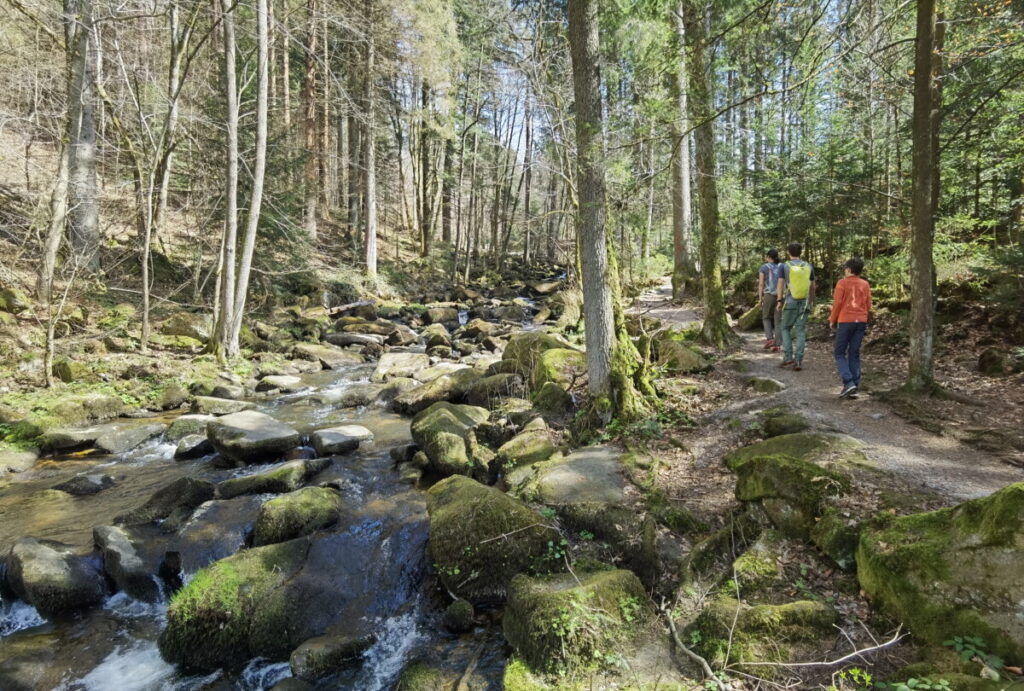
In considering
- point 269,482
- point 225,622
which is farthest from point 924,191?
point 269,482

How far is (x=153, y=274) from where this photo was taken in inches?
623

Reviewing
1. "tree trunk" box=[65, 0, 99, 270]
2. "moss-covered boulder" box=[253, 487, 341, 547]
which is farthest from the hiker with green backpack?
"tree trunk" box=[65, 0, 99, 270]

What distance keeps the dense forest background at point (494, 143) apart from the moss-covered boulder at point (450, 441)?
357 centimetres

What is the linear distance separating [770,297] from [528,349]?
14.8ft

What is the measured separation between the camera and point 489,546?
4980 mm

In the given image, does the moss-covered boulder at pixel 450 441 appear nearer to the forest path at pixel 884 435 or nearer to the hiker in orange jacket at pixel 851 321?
the forest path at pixel 884 435

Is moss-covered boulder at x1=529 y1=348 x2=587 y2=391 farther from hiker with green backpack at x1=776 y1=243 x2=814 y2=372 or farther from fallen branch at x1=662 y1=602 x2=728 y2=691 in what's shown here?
fallen branch at x1=662 y1=602 x2=728 y2=691

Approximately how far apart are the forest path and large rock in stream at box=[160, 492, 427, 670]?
153 inches

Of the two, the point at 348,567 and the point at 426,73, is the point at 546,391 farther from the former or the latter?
the point at 426,73

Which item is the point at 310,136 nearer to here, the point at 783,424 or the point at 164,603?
the point at 164,603

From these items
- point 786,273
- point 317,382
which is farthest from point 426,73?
point 786,273

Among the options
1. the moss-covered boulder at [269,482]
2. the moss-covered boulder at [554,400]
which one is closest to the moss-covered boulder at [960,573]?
the moss-covered boulder at [554,400]

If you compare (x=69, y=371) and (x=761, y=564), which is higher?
(x=69, y=371)

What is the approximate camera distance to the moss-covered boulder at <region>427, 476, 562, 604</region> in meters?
4.93
